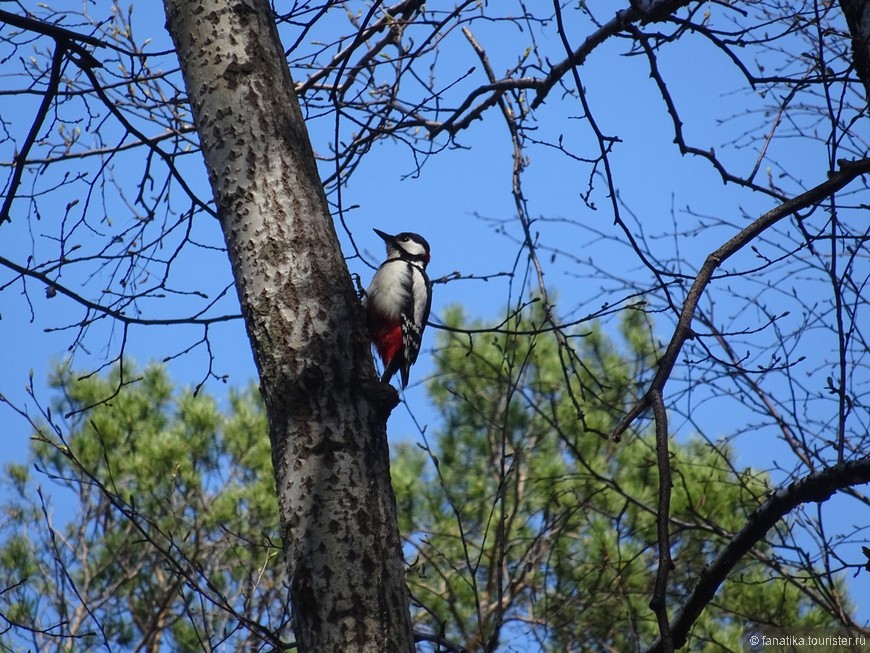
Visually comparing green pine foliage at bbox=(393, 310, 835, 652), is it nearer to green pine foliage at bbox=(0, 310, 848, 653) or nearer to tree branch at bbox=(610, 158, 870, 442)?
green pine foliage at bbox=(0, 310, 848, 653)

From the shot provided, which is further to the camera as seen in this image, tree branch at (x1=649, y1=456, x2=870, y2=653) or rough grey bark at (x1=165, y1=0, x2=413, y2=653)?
tree branch at (x1=649, y1=456, x2=870, y2=653)

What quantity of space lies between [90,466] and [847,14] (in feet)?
22.4

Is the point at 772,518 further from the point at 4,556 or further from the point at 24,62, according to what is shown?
the point at 4,556

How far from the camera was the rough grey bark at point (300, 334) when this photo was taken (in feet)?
5.97

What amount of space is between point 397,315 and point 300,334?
110 inches

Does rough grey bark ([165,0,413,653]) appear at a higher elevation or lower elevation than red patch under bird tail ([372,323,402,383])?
lower

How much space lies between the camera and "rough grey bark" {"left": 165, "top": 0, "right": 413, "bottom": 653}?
1.82m

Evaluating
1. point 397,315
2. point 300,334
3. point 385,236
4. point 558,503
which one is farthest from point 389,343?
point 300,334

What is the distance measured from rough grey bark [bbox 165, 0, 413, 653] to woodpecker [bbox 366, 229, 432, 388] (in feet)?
8.31

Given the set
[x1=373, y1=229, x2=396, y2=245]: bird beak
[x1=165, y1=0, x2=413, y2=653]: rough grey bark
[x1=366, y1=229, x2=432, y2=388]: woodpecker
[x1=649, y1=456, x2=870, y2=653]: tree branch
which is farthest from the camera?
[x1=373, y1=229, x2=396, y2=245]: bird beak

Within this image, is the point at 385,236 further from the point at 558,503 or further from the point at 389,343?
the point at 558,503

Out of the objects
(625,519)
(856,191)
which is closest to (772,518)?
(856,191)

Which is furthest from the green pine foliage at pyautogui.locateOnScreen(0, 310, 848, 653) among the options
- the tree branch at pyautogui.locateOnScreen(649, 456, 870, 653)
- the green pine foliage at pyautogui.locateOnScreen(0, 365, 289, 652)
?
the tree branch at pyautogui.locateOnScreen(649, 456, 870, 653)

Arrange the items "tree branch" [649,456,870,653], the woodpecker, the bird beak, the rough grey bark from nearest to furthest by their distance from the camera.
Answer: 1. the rough grey bark
2. "tree branch" [649,456,870,653]
3. the woodpecker
4. the bird beak
